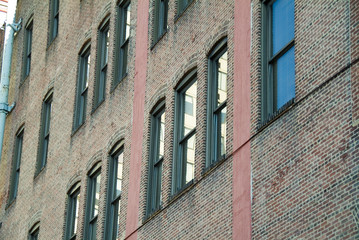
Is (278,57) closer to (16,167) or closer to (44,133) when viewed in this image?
(44,133)

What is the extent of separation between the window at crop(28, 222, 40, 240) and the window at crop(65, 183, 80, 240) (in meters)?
2.47

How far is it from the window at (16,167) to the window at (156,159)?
11.0 m

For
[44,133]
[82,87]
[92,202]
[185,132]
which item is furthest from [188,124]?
[44,133]

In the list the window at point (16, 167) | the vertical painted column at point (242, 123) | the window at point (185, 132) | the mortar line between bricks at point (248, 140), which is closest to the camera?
the mortar line between bricks at point (248, 140)

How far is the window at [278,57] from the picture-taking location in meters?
19.2

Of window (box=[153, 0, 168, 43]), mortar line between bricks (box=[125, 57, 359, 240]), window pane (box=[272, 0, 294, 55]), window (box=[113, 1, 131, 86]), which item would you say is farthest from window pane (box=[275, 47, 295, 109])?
window (box=[113, 1, 131, 86])

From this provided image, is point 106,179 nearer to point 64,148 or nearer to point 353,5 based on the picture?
point 64,148

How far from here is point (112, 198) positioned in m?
26.2

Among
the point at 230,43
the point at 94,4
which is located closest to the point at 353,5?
the point at 230,43

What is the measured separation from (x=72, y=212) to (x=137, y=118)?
4657 mm

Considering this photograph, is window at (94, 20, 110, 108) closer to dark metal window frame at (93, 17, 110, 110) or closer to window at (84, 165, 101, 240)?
dark metal window frame at (93, 17, 110, 110)

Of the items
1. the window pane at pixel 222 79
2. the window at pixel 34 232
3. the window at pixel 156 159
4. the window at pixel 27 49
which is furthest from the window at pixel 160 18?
the window at pixel 27 49

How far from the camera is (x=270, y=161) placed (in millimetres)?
18672

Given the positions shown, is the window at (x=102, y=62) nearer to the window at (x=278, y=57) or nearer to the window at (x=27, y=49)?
the window at (x=27, y=49)
